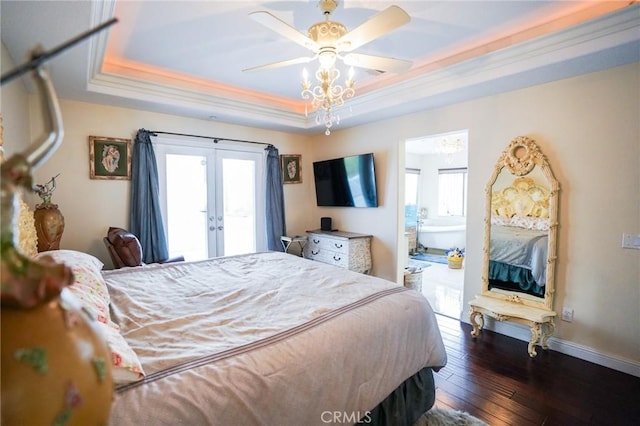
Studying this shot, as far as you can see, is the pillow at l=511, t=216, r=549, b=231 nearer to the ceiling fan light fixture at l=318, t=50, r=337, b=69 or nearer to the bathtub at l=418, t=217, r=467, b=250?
the ceiling fan light fixture at l=318, t=50, r=337, b=69

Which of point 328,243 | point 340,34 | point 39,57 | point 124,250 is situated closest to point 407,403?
point 39,57

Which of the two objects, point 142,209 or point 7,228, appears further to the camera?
point 142,209

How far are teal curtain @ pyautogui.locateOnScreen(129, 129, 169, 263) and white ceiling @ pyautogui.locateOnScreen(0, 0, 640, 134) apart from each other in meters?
0.51

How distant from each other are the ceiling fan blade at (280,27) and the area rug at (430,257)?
5904 millimetres

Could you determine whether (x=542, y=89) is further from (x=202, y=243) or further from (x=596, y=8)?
(x=202, y=243)

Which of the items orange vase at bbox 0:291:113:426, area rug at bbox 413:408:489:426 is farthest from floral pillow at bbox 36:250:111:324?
area rug at bbox 413:408:489:426

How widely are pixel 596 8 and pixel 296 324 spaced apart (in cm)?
304

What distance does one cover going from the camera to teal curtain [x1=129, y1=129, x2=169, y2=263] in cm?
359

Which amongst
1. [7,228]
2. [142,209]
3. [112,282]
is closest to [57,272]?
[7,228]

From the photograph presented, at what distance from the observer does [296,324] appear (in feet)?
4.93

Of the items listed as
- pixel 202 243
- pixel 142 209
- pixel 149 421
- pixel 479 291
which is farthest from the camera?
pixel 202 243

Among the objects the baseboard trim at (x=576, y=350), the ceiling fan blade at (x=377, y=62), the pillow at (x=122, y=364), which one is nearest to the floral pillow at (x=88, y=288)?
the pillow at (x=122, y=364)

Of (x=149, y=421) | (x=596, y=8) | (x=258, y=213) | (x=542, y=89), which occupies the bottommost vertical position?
(x=149, y=421)

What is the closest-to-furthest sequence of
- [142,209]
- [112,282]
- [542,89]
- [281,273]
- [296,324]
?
[296,324]
[112,282]
[281,273]
[542,89]
[142,209]
